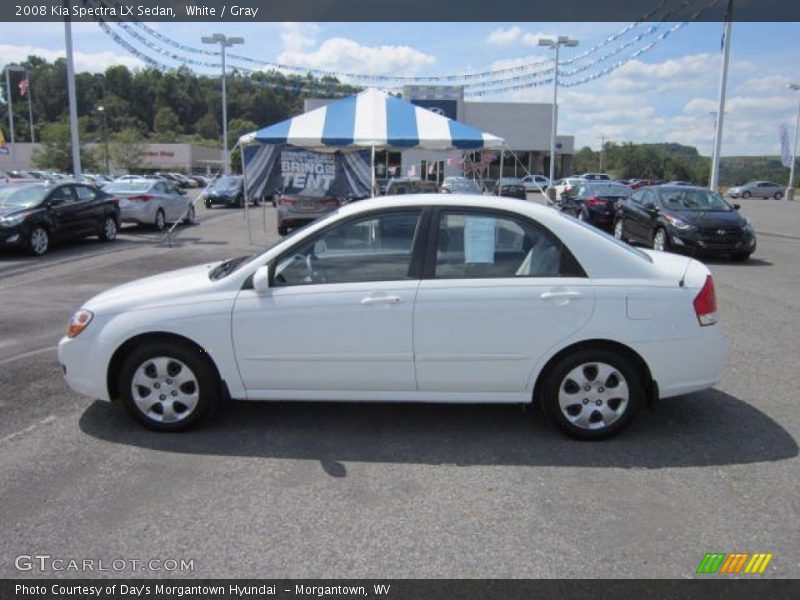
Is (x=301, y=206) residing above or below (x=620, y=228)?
above

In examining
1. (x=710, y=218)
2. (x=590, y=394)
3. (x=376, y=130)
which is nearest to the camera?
(x=590, y=394)

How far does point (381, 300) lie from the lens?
4254 millimetres

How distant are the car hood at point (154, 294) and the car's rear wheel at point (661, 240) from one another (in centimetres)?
1173

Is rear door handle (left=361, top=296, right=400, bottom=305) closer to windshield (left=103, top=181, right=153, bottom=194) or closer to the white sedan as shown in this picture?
the white sedan

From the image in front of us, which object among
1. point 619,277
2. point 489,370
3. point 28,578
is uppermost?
Result: point 619,277

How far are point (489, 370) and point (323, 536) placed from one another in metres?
1.59

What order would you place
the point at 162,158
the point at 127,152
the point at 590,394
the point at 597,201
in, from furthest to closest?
the point at 162,158 < the point at 127,152 < the point at 597,201 < the point at 590,394

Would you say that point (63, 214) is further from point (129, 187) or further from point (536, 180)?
point (536, 180)

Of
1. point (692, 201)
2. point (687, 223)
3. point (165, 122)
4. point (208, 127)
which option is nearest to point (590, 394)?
point (687, 223)

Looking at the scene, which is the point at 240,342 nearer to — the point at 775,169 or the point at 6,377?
the point at 6,377

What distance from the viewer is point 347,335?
4.29 m

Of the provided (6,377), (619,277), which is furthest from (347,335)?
(6,377)

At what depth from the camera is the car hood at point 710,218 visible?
13555 millimetres

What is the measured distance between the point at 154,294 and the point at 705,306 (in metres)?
3.67
